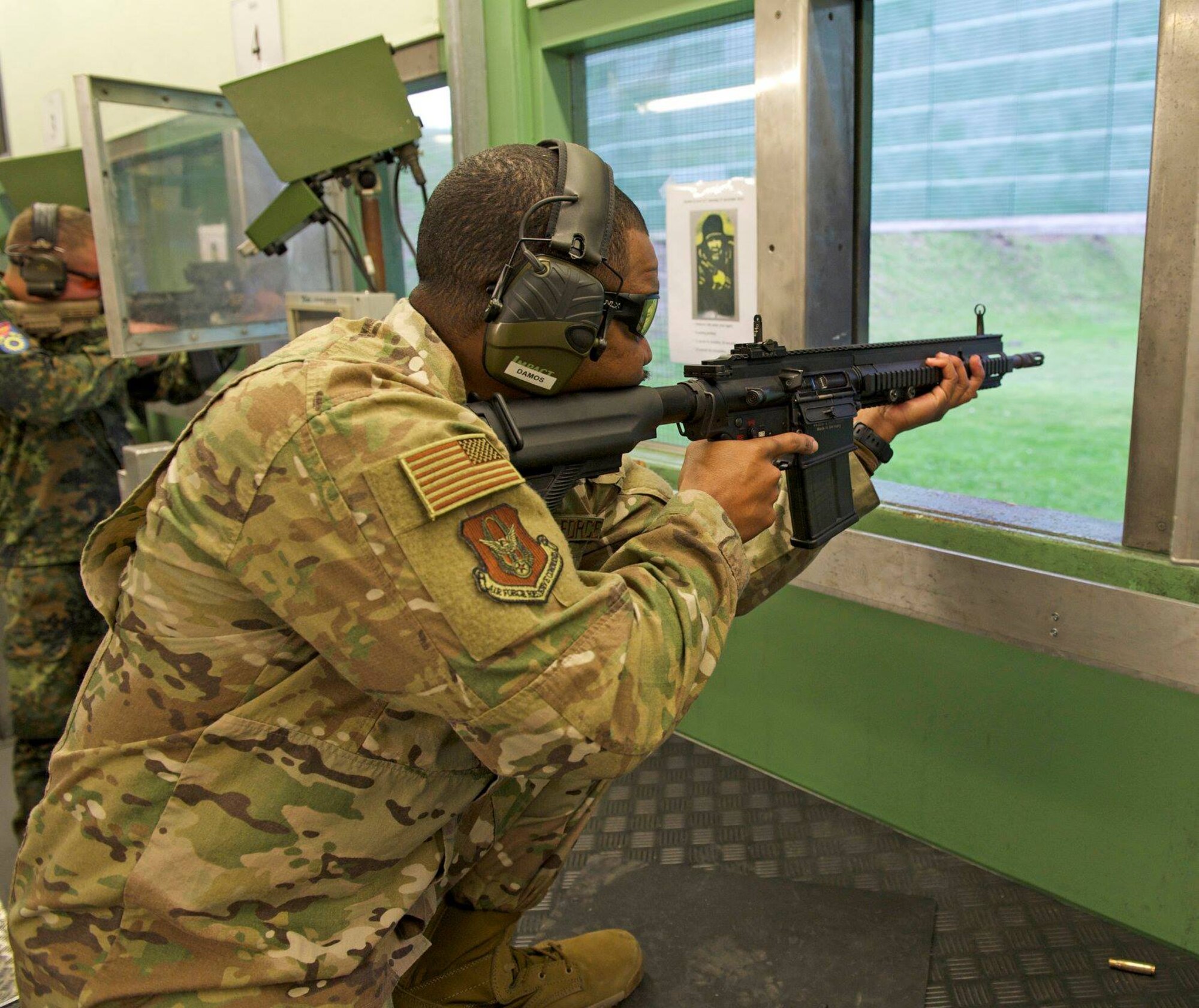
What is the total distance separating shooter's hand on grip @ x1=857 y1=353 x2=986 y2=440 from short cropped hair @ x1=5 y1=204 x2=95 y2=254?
2.40 metres

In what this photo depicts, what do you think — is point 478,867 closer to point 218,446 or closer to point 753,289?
point 218,446

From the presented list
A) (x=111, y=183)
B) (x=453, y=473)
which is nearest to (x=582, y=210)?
(x=453, y=473)

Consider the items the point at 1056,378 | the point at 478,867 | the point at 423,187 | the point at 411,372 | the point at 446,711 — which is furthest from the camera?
the point at 1056,378

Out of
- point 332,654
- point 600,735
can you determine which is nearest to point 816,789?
point 600,735

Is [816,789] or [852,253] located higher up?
[852,253]

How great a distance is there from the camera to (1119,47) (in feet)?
7.31

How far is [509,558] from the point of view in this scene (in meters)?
1.10

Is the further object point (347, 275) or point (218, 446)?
point (347, 275)

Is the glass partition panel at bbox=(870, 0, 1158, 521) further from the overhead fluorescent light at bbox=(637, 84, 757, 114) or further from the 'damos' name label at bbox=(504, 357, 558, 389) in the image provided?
the 'damos' name label at bbox=(504, 357, 558, 389)

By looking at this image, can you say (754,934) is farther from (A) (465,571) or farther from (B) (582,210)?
(B) (582,210)

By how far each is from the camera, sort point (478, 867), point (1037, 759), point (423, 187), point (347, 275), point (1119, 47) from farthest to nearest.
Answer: point (347, 275) → point (423, 187) → point (1119, 47) → point (1037, 759) → point (478, 867)

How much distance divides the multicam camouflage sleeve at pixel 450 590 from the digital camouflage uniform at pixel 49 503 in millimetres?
2129

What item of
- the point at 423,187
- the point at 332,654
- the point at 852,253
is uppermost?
the point at 423,187

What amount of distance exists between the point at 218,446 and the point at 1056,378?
23.5ft
